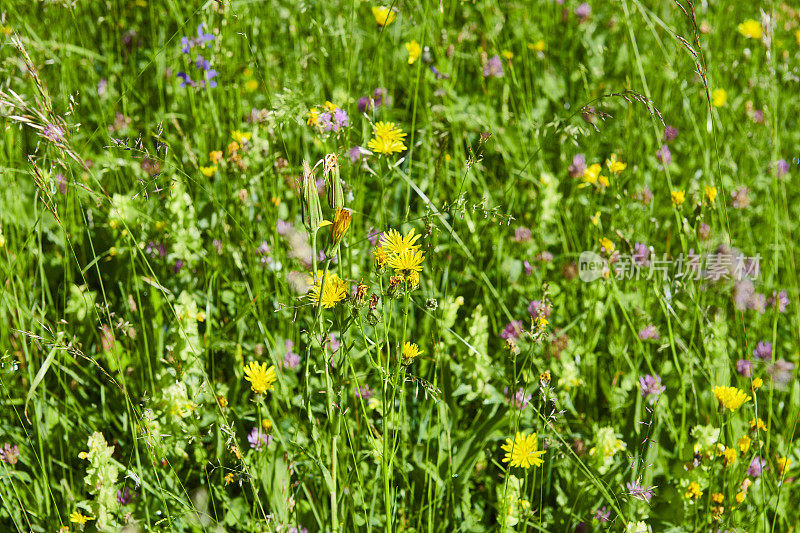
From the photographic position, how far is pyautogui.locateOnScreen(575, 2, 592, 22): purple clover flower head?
105 inches

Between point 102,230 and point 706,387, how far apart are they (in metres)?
1.66

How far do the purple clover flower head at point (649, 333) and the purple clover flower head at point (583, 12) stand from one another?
152 centimetres

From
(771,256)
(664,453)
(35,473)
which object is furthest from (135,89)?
(771,256)

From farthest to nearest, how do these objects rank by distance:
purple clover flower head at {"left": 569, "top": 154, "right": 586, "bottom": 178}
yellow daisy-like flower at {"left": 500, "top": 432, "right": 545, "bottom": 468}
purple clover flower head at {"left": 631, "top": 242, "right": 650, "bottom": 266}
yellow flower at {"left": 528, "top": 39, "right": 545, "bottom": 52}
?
yellow flower at {"left": 528, "top": 39, "right": 545, "bottom": 52} → purple clover flower head at {"left": 569, "top": 154, "right": 586, "bottom": 178} → purple clover flower head at {"left": 631, "top": 242, "right": 650, "bottom": 266} → yellow daisy-like flower at {"left": 500, "top": 432, "right": 545, "bottom": 468}

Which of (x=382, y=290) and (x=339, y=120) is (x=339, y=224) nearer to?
(x=382, y=290)

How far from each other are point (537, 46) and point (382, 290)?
1.72 m

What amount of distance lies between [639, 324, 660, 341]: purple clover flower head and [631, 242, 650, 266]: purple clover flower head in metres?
0.17

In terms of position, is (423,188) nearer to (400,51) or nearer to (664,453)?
(400,51)

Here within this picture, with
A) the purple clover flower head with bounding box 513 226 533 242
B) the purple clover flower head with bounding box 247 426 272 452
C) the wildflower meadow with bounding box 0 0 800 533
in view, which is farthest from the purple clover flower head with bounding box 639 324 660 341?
the purple clover flower head with bounding box 247 426 272 452

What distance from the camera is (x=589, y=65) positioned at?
2.55 m

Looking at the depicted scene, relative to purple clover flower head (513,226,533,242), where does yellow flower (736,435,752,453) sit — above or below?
below

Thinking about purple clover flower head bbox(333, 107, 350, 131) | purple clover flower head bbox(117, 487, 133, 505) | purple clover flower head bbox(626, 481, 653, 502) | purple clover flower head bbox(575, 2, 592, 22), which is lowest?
purple clover flower head bbox(117, 487, 133, 505)

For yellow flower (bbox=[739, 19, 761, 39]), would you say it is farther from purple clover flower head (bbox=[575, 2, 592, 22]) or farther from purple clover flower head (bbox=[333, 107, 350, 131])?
purple clover flower head (bbox=[333, 107, 350, 131])

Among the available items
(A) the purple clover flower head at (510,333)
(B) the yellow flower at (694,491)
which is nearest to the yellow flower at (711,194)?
(A) the purple clover flower head at (510,333)
